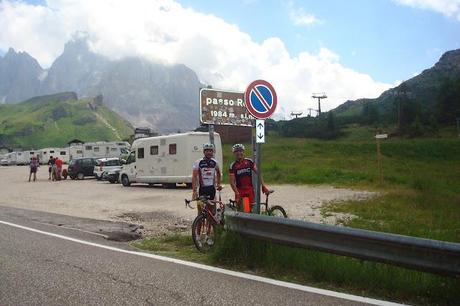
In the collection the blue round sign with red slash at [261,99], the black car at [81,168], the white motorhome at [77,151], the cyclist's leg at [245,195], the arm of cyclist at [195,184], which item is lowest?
the cyclist's leg at [245,195]

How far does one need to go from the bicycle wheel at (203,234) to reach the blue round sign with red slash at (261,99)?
1.96m

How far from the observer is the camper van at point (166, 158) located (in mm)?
23750

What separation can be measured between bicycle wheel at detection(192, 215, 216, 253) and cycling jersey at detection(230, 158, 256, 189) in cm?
117

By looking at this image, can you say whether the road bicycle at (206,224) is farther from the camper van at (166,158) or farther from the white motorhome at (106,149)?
the white motorhome at (106,149)

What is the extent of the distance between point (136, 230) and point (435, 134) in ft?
264

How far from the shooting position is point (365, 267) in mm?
5727

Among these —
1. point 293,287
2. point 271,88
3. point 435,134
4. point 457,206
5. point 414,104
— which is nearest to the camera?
point 293,287

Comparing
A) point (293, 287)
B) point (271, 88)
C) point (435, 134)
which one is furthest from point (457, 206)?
point (435, 134)

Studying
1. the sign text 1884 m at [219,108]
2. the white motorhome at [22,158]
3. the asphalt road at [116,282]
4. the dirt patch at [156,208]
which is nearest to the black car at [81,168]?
the dirt patch at [156,208]

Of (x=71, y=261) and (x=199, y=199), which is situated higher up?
(x=199, y=199)

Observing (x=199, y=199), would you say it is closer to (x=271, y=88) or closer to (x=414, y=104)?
(x=271, y=88)

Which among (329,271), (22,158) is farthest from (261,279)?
(22,158)

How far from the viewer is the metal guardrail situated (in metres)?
4.87

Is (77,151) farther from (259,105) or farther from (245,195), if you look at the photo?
(259,105)
